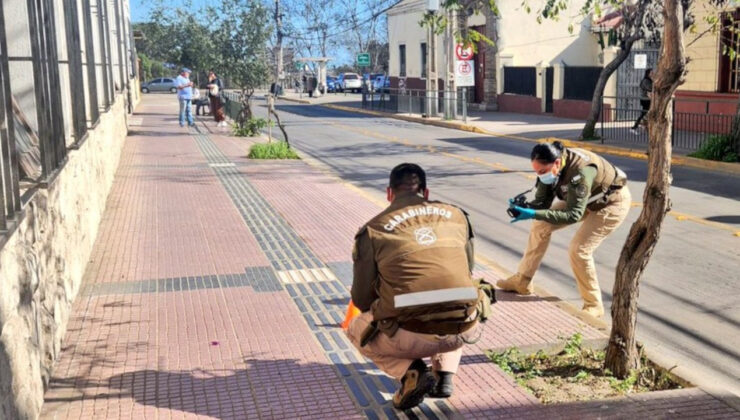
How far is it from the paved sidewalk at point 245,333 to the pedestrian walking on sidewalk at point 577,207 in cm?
36

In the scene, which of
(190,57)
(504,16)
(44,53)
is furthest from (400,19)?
(44,53)

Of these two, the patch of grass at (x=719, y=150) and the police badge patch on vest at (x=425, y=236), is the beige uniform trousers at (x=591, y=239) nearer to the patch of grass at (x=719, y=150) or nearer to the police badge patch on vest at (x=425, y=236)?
the police badge patch on vest at (x=425, y=236)

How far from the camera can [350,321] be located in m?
4.86

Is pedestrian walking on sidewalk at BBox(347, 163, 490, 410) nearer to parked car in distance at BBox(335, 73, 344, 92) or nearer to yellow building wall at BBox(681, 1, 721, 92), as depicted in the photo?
yellow building wall at BBox(681, 1, 721, 92)

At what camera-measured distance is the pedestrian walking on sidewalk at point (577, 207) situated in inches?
249

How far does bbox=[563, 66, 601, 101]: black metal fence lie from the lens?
29469 mm

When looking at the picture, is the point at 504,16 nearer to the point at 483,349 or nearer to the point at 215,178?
the point at 215,178

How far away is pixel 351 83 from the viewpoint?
66188mm

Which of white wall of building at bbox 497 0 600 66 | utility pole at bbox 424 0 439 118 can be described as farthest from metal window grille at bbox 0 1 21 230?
white wall of building at bbox 497 0 600 66

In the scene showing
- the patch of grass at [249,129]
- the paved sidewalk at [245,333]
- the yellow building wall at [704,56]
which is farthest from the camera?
the patch of grass at [249,129]

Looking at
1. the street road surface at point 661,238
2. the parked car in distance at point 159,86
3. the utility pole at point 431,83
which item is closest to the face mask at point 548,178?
the street road surface at point 661,238

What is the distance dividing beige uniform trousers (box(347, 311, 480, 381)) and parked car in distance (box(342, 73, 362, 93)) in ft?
204

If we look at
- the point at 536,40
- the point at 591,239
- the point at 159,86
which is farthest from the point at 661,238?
the point at 159,86

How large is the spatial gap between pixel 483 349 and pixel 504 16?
31803 millimetres
